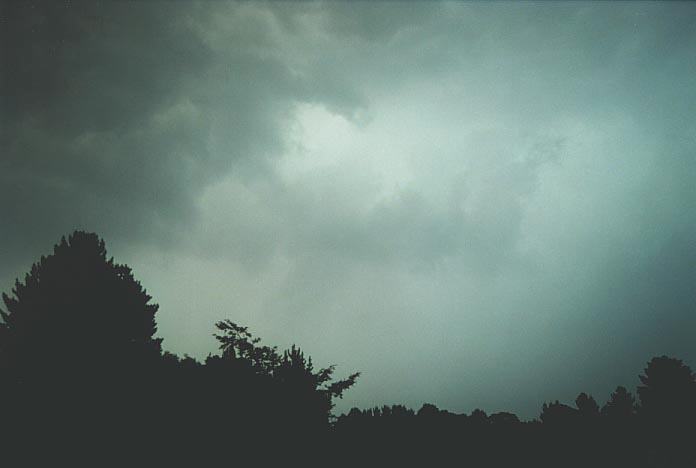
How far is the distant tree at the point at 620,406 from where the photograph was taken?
44669mm

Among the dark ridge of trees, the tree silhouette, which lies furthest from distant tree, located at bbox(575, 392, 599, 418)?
the tree silhouette

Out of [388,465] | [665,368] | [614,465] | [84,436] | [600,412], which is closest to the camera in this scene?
[84,436]

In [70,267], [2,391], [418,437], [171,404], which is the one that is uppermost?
[70,267]

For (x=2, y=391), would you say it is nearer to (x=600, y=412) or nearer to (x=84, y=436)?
(x=84, y=436)

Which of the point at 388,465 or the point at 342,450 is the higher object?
the point at 342,450

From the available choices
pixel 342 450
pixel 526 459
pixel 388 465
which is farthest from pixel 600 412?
pixel 342 450

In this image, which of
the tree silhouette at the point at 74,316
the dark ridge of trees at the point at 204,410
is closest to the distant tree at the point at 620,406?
the dark ridge of trees at the point at 204,410

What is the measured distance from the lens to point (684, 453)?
34.2 m

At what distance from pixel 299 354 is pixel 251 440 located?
13.4 ft

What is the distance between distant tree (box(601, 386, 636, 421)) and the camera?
44.7 m

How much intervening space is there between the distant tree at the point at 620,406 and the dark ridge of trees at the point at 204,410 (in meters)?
0.16

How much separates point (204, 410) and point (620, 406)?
176ft

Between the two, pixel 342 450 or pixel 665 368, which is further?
pixel 665 368

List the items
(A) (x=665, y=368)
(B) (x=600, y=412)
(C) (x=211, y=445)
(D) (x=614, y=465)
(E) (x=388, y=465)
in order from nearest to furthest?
(C) (x=211, y=445), (E) (x=388, y=465), (D) (x=614, y=465), (A) (x=665, y=368), (B) (x=600, y=412)
